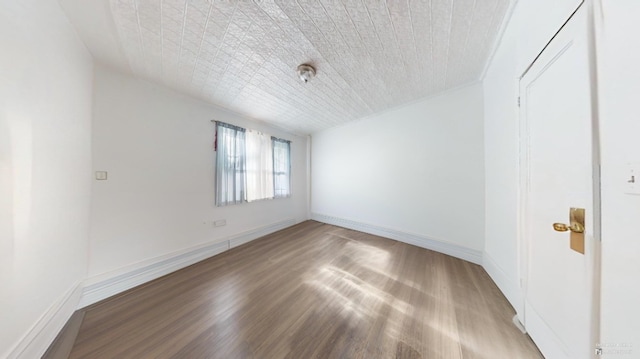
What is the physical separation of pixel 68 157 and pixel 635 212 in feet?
11.0

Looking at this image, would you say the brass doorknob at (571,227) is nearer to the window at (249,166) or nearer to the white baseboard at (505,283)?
the white baseboard at (505,283)

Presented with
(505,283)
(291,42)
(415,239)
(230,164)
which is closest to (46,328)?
(230,164)

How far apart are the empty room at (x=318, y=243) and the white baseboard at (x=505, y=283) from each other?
0.09ft

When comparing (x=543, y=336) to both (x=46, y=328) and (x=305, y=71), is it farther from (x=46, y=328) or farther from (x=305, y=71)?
(x=46, y=328)

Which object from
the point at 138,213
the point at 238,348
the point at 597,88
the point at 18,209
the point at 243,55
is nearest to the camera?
the point at 597,88

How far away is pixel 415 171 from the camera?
291 centimetres

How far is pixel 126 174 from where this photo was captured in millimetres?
1920

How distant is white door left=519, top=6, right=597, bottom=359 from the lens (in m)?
0.81

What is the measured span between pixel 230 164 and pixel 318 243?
2.12 meters

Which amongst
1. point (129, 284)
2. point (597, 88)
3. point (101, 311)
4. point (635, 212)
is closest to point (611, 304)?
point (635, 212)

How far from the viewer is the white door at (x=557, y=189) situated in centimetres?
81

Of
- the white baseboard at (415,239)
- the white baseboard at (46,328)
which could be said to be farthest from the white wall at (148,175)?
the white baseboard at (415,239)

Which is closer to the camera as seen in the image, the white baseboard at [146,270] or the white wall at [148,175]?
the white baseboard at [146,270]

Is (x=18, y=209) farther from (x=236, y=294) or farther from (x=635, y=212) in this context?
(x=635, y=212)
